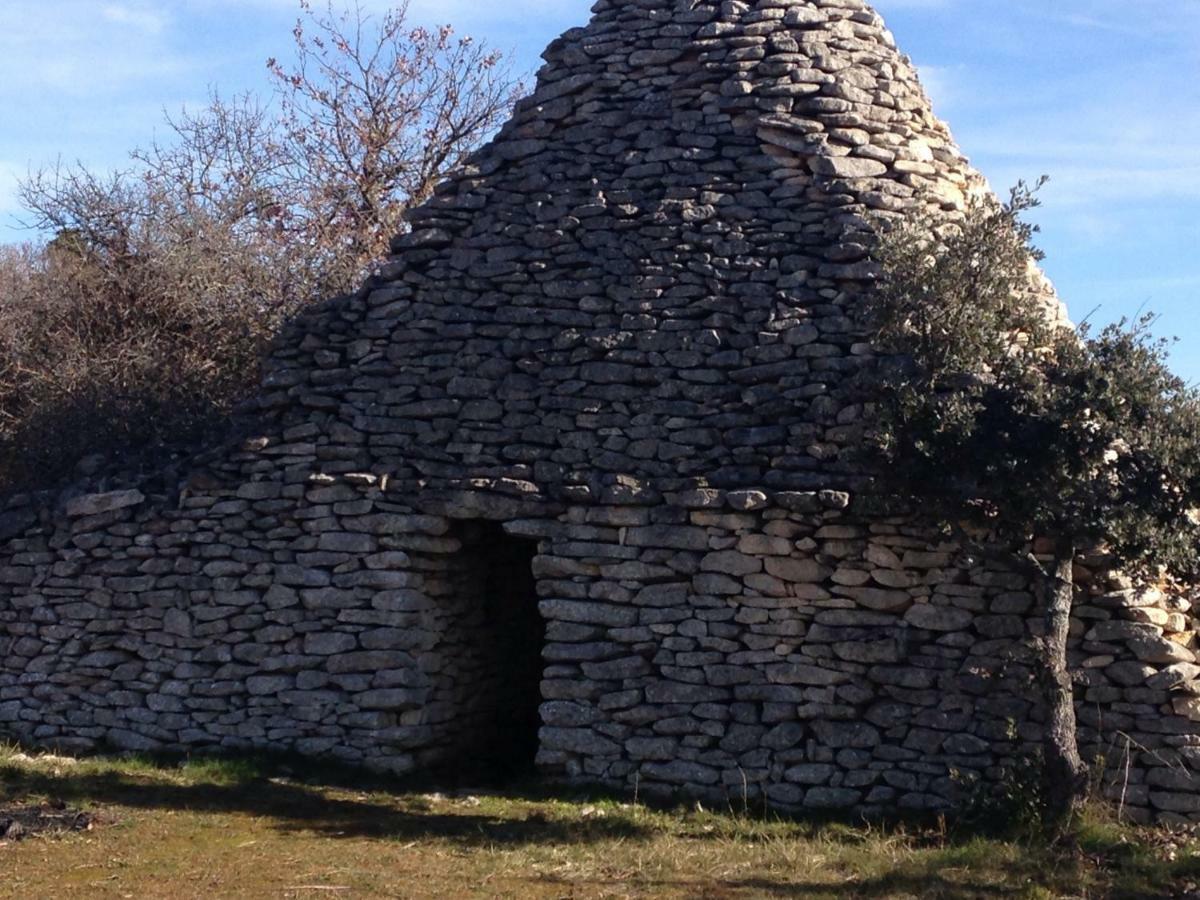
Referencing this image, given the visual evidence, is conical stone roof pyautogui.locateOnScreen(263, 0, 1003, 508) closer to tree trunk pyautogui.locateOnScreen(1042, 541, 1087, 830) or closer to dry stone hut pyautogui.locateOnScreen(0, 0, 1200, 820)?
dry stone hut pyautogui.locateOnScreen(0, 0, 1200, 820)

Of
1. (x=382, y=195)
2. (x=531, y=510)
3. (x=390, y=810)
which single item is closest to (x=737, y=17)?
(x=531, y=510)

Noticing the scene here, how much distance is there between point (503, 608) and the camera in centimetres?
1105

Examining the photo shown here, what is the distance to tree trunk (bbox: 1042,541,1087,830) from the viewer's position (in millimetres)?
7816

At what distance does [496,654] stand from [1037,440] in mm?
4787

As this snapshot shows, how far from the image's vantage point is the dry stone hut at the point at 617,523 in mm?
8656

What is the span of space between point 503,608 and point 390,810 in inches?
97.7

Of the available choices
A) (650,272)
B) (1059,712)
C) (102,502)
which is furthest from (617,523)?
(102,502)

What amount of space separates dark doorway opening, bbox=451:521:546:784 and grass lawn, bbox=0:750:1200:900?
1.15 m

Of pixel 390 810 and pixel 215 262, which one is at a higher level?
pixel 215 262

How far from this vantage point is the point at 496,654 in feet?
35.6

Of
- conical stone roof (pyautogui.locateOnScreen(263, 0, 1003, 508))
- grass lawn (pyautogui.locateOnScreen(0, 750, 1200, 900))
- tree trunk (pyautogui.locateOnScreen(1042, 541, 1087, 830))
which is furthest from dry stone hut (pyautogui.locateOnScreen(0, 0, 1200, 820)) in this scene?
grass lawn (pyautogui.locateOnScreen(0, 750, 1200, 900))

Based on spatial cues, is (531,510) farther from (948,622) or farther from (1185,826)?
(1185,826)

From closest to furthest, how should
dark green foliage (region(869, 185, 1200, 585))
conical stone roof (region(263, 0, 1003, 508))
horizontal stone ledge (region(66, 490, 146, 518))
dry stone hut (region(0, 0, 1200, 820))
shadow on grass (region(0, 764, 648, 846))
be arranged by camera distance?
1. dark green foliage (region(869, 185, 1200, 585))
2. shadow on grass (region(0, 764, 648, 846))
3. dry stone hut (region(0, 0, 1200, 820))
4. conical stone roof (region(263, 0, 1003, 508))
5. horizontal stone ledge (region(66, 490, 146, 518))

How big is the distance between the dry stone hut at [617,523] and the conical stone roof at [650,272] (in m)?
0.02
